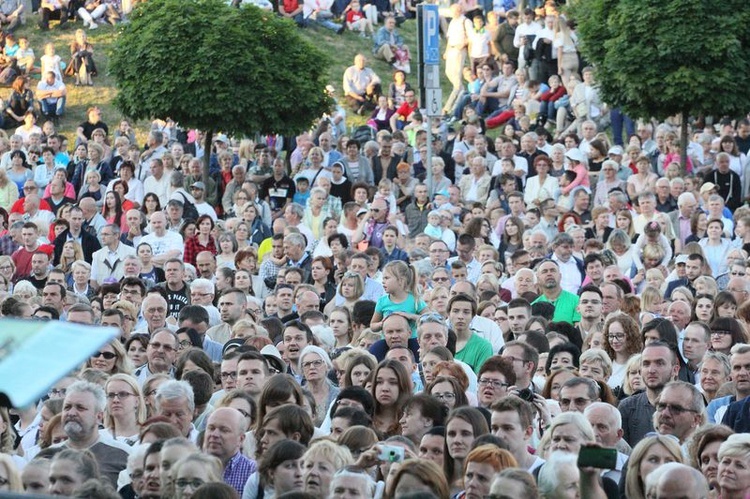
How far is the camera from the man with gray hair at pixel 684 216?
17.5 m

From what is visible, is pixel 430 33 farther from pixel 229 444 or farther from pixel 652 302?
pixel 229 444

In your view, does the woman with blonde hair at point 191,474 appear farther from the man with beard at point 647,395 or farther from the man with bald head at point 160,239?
the man with bald head at point 160,239

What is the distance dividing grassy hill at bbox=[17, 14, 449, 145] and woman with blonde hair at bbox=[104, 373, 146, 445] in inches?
771

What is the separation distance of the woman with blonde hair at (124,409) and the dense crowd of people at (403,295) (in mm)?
27

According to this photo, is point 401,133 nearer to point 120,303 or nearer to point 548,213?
point 548,213

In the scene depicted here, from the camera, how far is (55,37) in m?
31.4

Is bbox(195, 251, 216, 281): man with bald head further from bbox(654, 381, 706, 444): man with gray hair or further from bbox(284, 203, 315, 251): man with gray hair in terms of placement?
bbox(654, 381, 706, 444): man with gray hair

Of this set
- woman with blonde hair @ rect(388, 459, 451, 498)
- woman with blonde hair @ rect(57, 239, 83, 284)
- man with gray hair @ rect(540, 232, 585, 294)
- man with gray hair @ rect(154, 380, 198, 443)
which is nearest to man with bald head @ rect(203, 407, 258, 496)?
man with gray hair @ rect(154, 380, 198, 443)

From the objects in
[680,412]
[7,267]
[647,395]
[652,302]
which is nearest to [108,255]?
[7,267]

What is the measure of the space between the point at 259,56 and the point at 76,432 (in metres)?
14.1

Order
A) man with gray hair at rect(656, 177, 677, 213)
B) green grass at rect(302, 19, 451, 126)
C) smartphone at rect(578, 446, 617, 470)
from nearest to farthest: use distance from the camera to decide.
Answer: smartphone at rect(578, 446, 617, 470)
man with gray hair at rect(656, 177, 677, 213)
green grass at rect(302, 19, 451, 126)

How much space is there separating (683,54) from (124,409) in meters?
13.4

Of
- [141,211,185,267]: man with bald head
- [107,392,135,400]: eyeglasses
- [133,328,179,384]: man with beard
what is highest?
[107,392,135,400]: eyeglasses

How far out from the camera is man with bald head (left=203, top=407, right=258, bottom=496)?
797cm
